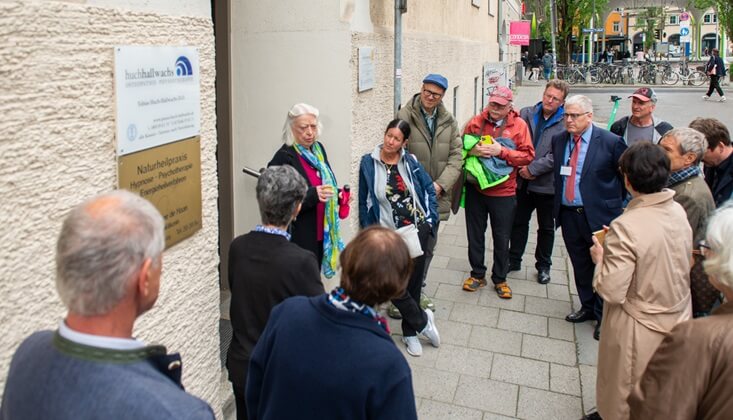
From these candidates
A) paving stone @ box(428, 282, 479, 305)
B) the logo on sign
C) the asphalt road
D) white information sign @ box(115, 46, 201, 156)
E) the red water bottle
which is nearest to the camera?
white information sign @ box(115, 46, 201, 156)

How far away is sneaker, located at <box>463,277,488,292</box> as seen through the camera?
5.64m

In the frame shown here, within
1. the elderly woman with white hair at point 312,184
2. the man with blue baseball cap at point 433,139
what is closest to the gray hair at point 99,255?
the elderly woman with white hair at point 312,184

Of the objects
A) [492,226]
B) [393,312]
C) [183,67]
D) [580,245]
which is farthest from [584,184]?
[183,67]

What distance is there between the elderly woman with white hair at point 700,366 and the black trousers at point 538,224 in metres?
3.53

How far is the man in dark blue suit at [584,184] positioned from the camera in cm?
450

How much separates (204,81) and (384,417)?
183cm

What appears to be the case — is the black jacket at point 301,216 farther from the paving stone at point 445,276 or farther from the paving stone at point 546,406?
the paving stone at point 445,276

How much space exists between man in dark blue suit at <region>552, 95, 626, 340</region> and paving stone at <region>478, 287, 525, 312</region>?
1.85 feet

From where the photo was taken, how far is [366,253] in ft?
5.98

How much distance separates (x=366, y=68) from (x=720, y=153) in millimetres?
2536

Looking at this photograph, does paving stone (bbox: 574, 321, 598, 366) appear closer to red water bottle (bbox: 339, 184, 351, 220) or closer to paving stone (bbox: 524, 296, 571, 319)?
paving stone (bbox: 524, 296, 571, 319)

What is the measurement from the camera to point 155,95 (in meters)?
2.50

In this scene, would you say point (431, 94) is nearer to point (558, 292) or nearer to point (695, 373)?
point (558, 292)

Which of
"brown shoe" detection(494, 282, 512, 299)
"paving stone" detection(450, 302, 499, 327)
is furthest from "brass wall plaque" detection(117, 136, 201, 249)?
"brown shoe" detection(494, 282, 512, 299)
